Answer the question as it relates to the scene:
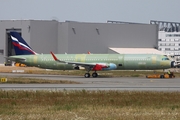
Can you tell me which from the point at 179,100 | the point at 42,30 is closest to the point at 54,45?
the point at 42,30

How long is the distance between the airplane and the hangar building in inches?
1307

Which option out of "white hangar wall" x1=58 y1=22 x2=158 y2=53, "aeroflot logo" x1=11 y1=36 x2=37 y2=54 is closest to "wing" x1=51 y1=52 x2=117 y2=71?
"aeroflot logo" x1=11 y1=36 x2=37 y2=54

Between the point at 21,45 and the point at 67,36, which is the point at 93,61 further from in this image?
the point at 67,36

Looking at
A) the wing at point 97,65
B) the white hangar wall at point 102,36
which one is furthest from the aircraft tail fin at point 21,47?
the white hangar wall at point 102,36

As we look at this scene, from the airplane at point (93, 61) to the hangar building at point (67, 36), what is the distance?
109 ft

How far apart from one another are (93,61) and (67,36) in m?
37.9

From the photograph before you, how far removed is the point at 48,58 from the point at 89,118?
45537 mm

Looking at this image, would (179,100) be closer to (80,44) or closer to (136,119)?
(136,119)

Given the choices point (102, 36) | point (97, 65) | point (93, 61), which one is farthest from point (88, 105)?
point (102, 36)

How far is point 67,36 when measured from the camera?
98.7 meters

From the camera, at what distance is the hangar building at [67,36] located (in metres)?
98.7

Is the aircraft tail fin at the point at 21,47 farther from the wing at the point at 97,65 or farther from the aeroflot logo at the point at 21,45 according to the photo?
the wing at the point at 97,65

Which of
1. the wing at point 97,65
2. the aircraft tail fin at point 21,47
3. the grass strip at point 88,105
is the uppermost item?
the aircraft tail fin at point 21,47

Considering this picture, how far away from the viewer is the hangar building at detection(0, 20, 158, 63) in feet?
324
